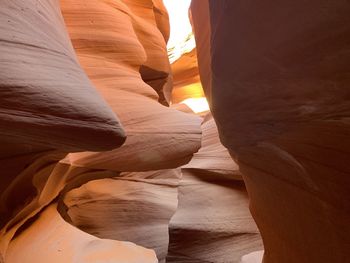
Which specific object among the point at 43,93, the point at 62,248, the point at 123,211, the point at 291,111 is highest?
the point at 43,93

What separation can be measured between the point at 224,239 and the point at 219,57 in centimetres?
193

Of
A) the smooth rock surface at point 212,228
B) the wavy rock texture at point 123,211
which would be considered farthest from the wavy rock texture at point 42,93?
the wavy rock texture at point 123,211

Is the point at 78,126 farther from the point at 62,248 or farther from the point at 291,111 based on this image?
the point at 62,248

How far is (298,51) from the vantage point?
1.30m

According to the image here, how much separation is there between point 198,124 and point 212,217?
0.77 m

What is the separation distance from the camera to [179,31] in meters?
7.85

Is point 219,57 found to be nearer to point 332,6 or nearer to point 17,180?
point 332,6

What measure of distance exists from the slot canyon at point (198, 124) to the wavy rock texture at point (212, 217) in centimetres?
1

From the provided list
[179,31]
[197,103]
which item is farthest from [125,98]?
[179,31]

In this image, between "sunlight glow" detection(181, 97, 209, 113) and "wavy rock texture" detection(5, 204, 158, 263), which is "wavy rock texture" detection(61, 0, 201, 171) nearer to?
"wavy rock texture" detection(5, 204, 158, 263)

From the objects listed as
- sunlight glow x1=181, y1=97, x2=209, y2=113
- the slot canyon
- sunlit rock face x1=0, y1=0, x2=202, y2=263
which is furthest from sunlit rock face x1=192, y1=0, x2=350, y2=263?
sunlight glow x1=181, y1=97, x2=209, y2=113

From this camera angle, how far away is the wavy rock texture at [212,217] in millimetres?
3195

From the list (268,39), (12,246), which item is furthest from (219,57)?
(12,246)

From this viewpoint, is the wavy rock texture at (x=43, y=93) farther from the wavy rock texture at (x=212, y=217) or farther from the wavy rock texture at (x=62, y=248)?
the wavy rock texture at (x=212, y=217)
